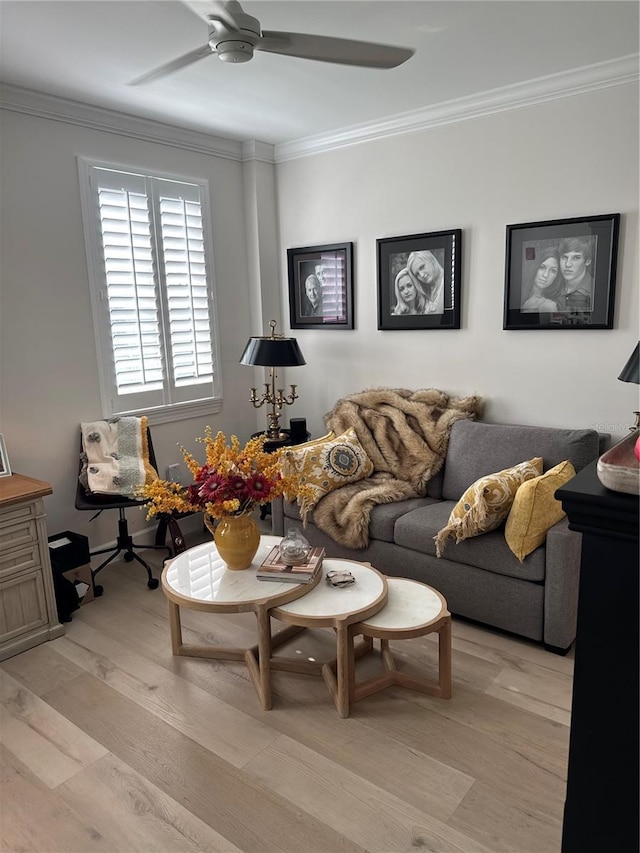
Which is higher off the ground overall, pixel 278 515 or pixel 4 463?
pixel 4 463

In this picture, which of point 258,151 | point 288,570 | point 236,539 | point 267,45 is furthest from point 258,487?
point 258,151

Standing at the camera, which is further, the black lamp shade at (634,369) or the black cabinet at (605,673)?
the black lamp shade at (634,369)

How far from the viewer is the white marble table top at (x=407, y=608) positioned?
2.31m

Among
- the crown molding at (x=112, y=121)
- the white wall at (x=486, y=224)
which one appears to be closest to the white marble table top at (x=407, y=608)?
the white wall at (x=486, y=224)

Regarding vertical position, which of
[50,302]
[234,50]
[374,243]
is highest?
[234,50]

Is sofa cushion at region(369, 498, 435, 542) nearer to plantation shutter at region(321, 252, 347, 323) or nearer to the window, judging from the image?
plantation shutter at region(321, 252, 347, 323)

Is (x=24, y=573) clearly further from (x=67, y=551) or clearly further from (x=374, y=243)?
(x=374, y=243)

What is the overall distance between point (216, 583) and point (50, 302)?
1981mm

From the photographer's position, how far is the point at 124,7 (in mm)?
2301

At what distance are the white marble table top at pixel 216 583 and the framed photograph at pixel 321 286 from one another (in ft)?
6.80

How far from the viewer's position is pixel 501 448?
336cm

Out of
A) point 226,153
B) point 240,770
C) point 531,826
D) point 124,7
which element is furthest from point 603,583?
point 226,153

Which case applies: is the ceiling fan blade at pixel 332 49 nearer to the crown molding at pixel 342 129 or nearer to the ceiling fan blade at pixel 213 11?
the ceiling fan blade at pixel 213 11

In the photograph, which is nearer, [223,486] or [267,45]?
[267,45]
